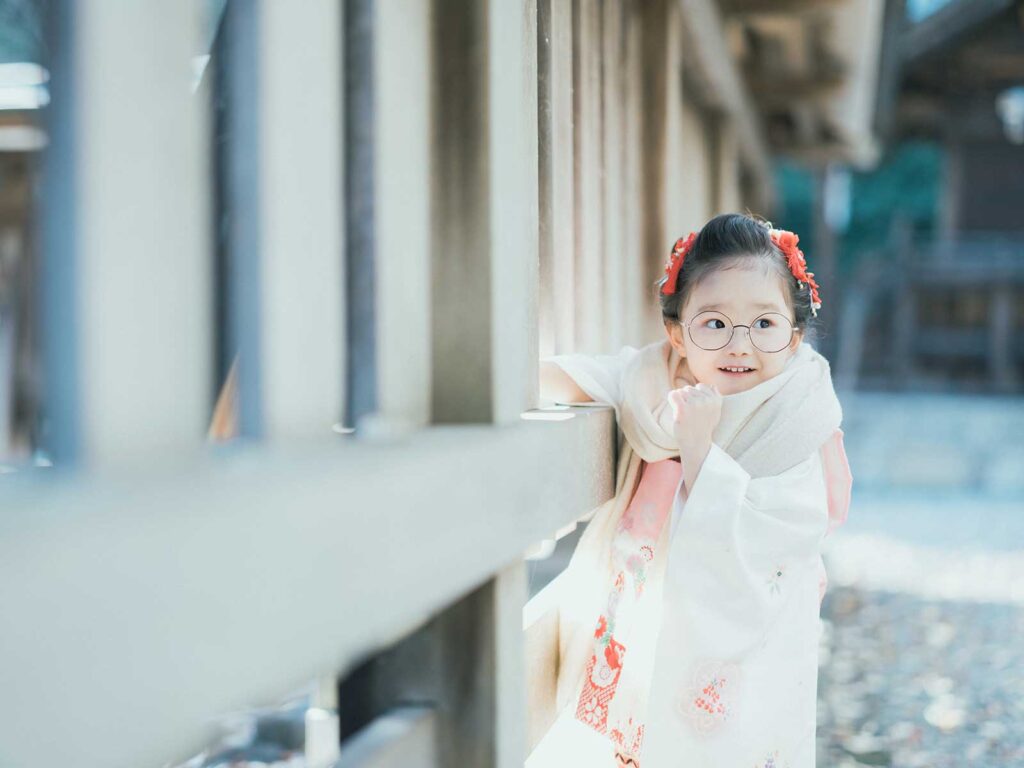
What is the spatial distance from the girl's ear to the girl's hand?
0.20 meters

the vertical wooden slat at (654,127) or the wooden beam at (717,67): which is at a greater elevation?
the wooden beam at (717,67)

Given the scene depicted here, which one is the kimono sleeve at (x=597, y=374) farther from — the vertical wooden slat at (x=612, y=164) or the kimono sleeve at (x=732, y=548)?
the vertical wooden slat at (x=612, y=164)

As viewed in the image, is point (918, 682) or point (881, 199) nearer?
point (918, 682)

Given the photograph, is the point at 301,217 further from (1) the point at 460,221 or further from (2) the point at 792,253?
(2) the point at 792,253

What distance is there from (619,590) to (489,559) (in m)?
0.83

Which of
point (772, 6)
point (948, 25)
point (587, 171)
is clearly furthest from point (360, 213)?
point (948, 25)

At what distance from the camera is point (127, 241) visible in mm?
659

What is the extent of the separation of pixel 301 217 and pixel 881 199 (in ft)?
64.1

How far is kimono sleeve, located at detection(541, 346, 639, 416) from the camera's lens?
1875 millimetres

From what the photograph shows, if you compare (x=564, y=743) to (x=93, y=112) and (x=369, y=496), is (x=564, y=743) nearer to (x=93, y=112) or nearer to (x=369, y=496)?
(x=369, y=496)

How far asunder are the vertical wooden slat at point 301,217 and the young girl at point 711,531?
0.84 metres

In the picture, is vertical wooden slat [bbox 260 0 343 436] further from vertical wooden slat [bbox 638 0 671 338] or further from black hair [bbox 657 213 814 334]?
vertical wooden slat [bbox 638 0 671 338]

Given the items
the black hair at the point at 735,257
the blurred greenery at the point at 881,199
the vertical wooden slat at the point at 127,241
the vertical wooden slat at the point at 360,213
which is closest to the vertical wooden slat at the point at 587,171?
the black hair at the point at 735,257

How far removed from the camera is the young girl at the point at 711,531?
165cm
